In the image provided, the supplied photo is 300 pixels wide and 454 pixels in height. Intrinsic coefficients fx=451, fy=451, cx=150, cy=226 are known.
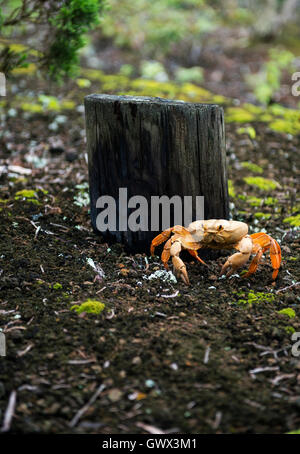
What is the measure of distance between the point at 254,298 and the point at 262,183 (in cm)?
257

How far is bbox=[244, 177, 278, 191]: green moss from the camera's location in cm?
548

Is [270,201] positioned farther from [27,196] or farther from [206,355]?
[206,355]

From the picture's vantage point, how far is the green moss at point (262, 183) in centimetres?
548

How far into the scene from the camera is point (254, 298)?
3.26 meters

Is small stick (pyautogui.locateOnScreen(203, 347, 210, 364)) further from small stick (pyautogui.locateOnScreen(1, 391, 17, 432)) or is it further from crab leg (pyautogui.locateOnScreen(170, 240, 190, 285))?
small stick (pyautogui.locateOnScreen(1, 391, 17, 432))

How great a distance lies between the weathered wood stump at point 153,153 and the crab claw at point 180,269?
1.60 ft

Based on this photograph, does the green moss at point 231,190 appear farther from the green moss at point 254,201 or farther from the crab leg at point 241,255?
the crab leg at point 241,255

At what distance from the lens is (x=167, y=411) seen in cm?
227

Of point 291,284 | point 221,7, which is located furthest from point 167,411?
point 221,7

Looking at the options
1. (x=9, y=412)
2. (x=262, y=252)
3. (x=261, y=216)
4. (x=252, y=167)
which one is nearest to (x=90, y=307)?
(x=9, y=412)

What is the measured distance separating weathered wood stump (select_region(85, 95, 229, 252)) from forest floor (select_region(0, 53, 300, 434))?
43 centimetres

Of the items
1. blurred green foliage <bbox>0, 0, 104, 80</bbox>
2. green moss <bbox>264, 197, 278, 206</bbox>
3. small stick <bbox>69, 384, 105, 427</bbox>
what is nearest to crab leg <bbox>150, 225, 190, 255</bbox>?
small stick <bbox>69, 384, 105, 427</bbox>
